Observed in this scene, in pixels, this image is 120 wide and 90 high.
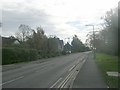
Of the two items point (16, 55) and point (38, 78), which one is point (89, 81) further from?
point (16, 55)

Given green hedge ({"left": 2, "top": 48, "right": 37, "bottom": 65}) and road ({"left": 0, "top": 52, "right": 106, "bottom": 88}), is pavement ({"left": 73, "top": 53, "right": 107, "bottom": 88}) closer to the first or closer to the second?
road ({"left": 0, "top": 52, "right": 106, "bottom": 88})

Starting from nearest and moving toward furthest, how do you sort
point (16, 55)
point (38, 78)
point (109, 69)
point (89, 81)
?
point (89, 81)
point (38, 78)
point (109, 69)
point (16, 55)

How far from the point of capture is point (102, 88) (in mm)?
13281

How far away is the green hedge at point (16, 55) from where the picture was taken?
141 feet

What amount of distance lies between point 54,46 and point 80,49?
9362 centimetres

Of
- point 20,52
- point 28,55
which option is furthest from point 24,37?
point 20,52

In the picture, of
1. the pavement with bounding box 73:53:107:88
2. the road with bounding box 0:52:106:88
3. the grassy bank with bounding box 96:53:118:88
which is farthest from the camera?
the grassy bank with bounding box 96:53:118:88

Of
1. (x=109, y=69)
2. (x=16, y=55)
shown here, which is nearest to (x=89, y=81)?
(x=109, y=69)

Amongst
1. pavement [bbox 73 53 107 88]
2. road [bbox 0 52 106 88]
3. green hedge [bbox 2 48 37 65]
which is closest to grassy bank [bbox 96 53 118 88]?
pavement [bbox 73 53 107 88]

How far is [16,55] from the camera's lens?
47406mm

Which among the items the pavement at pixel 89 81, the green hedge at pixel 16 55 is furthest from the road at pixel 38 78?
the green hedge at pixel 16 55

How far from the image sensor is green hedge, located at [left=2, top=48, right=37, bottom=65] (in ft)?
141

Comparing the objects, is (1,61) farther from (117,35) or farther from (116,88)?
(116,88)

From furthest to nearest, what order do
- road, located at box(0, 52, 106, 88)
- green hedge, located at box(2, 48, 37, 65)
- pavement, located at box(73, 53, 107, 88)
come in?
green hedge, located at box(2, 48, 37, 65), road, located at box(0, 52, 106, 88), pavement, located at box(73, 53, 107, 88)
